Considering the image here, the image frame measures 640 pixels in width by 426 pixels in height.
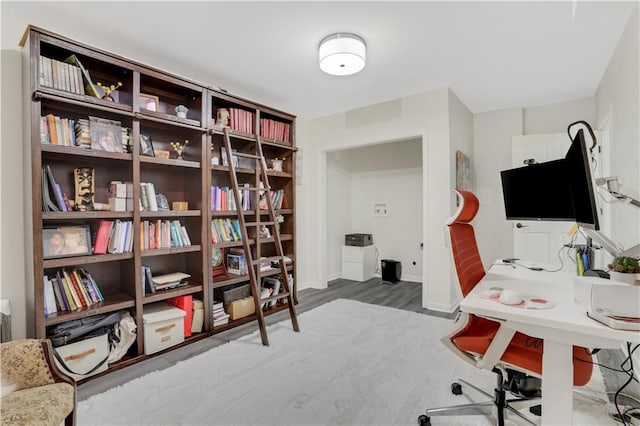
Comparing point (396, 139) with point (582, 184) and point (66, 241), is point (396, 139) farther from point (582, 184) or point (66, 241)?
point (66, 241)

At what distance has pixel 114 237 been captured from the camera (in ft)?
7.81

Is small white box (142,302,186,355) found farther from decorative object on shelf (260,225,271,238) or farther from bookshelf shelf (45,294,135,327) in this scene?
decorative object on shelf (260,225,271,238)

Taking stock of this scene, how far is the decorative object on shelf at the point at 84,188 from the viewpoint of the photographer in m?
2.25

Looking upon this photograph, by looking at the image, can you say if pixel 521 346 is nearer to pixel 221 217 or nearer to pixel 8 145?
pixel 221 217

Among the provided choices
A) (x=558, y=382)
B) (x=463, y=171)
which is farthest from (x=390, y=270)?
(x=558, y=382)

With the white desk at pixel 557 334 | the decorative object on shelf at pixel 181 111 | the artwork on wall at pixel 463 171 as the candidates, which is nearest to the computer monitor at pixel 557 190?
the white desk at pixel 557 334

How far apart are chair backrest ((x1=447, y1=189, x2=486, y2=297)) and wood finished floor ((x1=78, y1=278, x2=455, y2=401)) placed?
1.86 meters

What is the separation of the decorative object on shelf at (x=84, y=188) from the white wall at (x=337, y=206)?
3.20 meters

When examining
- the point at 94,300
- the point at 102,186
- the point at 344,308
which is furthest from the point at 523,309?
the point at 102,186

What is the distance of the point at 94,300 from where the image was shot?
2305mm

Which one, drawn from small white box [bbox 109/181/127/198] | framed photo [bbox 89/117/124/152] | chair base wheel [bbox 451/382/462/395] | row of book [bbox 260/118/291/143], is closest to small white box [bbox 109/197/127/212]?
small white box [bbox 109/181/127/198]

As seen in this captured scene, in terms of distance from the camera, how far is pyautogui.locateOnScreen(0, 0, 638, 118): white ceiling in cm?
207

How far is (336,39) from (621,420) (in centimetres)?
295

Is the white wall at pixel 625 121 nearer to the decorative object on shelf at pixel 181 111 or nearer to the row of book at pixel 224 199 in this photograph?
the row of book at pixel 224 199
